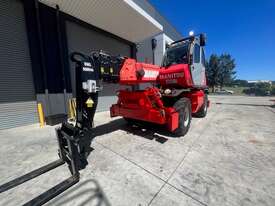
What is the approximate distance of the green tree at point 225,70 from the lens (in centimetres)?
4568

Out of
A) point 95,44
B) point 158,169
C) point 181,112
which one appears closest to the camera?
point 158,169

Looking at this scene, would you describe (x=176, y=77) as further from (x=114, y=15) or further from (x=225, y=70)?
(x=225, y=70)

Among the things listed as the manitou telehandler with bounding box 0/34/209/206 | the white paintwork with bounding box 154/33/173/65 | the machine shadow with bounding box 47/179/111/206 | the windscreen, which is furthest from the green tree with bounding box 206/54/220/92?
the machine shadow with bounding box 47/179/111/206

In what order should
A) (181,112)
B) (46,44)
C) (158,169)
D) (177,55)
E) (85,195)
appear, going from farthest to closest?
(46,44), (177,55), (181,112), (158,169), (85,195)

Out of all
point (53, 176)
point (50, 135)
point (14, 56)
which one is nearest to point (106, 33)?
point (14, 56)

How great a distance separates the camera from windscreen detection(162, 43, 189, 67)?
4.89m

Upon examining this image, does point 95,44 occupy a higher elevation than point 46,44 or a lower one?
higher

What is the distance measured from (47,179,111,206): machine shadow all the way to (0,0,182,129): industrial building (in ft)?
14.6

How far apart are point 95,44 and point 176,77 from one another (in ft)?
18.3

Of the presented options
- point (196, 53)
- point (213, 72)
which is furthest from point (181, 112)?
point (213, 72)

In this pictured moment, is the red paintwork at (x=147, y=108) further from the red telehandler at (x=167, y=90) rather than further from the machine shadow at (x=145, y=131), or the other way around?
the machine shadow at (x=145, y=131)

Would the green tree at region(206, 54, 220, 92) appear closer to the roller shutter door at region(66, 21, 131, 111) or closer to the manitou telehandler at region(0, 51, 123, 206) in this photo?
the roller shutter door at region(66, 21, 131, 111)

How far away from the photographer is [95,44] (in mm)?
8008

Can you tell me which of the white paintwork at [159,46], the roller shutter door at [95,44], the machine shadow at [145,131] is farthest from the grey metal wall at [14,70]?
the white paintwork at [159,46]
